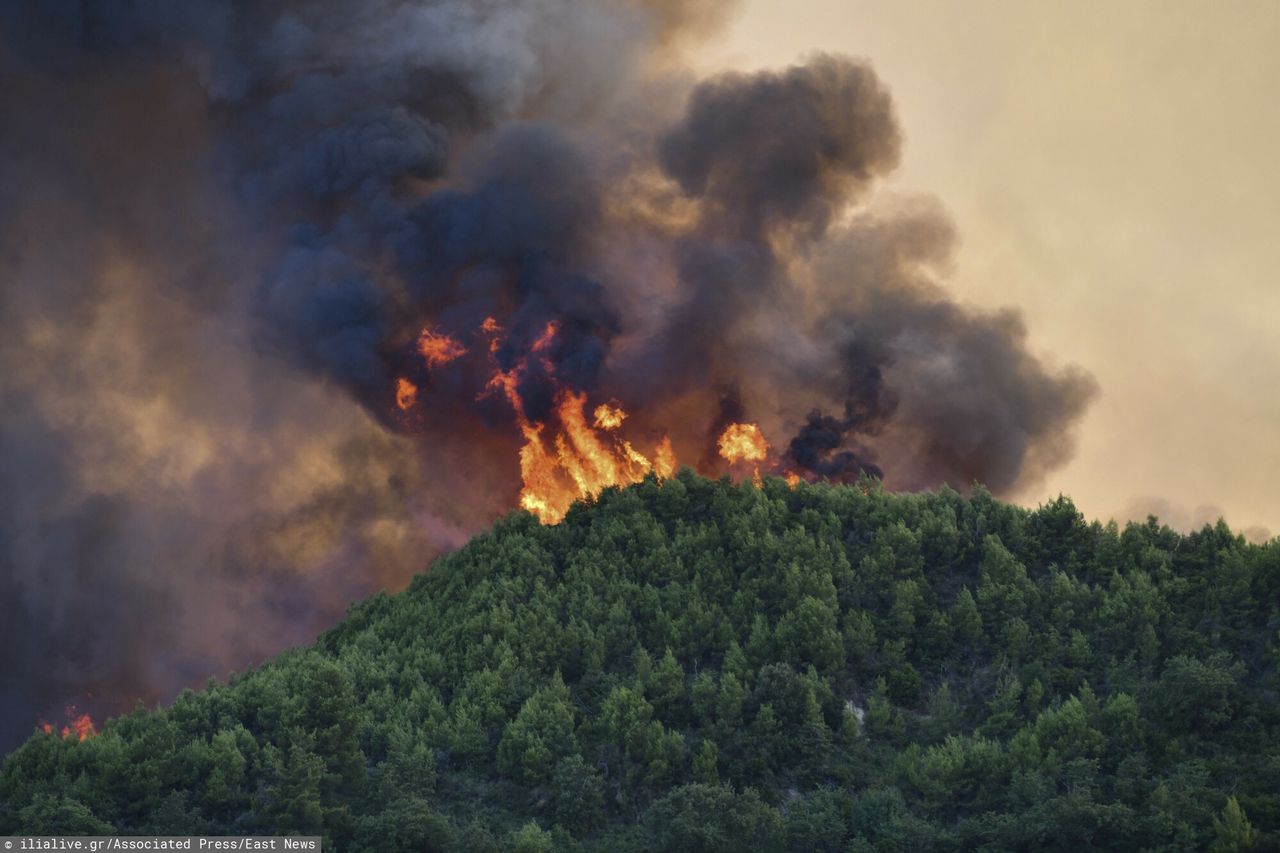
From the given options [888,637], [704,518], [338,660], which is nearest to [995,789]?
[888,637]

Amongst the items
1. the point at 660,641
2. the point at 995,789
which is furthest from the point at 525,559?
the point at 995,789

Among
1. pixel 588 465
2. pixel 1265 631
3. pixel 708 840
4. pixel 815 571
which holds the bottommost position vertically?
pixel 708 840

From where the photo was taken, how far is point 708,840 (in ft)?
264

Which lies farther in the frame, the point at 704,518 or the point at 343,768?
the point at 704,518

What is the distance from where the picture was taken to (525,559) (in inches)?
4555

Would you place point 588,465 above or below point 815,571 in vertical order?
above

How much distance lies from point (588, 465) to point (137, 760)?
5878 cm

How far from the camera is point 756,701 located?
96000 mm

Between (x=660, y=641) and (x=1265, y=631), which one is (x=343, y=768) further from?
(x=1265, y=631)

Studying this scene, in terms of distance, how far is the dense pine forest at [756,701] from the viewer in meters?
82.5

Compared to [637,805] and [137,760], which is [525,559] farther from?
[137,760]

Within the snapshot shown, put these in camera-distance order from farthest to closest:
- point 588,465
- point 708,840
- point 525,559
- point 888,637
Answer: point 588,465 < point 525,559 < point 888,637 < point 708,840

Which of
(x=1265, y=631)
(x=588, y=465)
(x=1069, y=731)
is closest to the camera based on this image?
(x=1069, y=731)

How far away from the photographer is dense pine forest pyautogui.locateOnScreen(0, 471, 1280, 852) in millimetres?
82500
